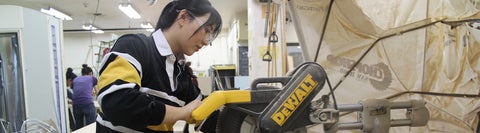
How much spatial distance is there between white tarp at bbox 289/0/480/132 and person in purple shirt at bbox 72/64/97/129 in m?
4.17

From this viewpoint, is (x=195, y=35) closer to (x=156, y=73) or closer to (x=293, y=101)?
(x=156, y=73)

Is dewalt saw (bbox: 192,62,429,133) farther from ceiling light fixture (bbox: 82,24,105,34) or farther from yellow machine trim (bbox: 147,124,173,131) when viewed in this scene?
ceiling light fixture (bbox: 82,24,105,34)

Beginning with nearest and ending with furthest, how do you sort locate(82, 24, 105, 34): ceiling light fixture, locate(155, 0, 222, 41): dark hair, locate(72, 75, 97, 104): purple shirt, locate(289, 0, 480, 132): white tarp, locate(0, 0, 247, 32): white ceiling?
locate(155, 0, 222, 41): dark hair < locate(289, 0, 480, 132): white tarp < locate(72, 75, 97, 104): purple shirt < locate(0, 0, 247, 32): white ceiling < locate(82, 24, 105, 34): ceiling light fixture

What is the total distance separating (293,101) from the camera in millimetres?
988

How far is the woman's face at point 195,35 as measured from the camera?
3.71 feet

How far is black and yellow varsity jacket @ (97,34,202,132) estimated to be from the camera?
0.90m

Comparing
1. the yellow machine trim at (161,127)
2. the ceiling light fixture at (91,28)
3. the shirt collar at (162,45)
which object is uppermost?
the ceiling light fixture at (91,28)

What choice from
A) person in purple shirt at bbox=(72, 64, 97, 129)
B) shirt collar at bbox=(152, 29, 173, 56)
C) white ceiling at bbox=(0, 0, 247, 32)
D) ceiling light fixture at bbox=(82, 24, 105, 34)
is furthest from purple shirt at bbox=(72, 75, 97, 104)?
shirt collar at bbox=(152, 29, 173, 56)

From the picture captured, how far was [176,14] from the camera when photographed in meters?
1.15

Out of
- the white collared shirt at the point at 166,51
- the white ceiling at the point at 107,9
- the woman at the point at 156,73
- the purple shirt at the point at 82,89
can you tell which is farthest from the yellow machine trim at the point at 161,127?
the white ceiling at the point at 107,9

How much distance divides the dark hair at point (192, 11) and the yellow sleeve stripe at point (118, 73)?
10.9 inches

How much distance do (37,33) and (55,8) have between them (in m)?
4.08

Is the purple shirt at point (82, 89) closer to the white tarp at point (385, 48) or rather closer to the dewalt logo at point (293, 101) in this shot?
the white tarp at point (385, 48)

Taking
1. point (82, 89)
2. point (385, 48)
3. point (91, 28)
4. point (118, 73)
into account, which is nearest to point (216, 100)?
point (118, 73)
